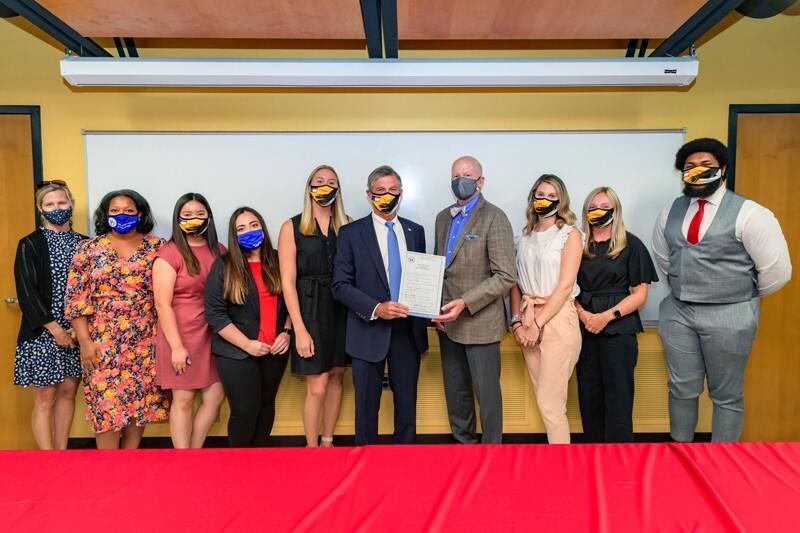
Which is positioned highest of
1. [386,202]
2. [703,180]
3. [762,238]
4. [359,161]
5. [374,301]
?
[359,161]

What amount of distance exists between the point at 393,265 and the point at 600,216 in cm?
124

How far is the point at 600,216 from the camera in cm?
267

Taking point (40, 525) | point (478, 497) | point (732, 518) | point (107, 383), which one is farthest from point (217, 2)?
point (732, 518)

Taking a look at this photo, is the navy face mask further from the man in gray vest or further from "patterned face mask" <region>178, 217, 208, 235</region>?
"patterned face mask" <region>178, 217, 208, 235</region>

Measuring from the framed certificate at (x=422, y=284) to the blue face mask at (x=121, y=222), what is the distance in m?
1.53

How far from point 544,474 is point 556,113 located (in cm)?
263

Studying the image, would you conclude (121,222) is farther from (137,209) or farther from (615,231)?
(615,231)

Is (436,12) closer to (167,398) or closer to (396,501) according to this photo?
(396,501)

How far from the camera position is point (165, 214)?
322 centimetres

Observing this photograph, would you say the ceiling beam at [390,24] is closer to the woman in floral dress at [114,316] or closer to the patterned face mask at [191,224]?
the patterned face mask at [191,224]

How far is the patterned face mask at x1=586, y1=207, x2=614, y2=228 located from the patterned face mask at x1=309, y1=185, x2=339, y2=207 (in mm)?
1498

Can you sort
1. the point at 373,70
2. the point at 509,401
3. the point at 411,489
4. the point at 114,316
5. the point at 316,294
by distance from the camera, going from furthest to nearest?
the point at 509,401
the point at 373,70
the point at 316,294
the point at 114,316
the point at 411,489

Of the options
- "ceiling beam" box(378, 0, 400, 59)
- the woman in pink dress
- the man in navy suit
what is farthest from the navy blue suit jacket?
"ceiling beam" box(378, 0, 400, 59)

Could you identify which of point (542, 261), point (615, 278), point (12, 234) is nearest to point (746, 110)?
point (615, 278)
